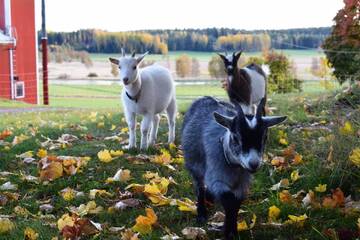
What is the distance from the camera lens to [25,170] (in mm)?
6109

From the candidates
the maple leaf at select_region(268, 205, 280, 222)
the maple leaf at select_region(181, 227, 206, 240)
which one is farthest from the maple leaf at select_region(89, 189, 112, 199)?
the maple leaf at select_region(268, 205, 280, 222)

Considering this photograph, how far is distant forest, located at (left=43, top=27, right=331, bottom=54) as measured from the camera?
9.21 meters

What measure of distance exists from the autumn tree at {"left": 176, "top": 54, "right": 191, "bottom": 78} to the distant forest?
163 cm

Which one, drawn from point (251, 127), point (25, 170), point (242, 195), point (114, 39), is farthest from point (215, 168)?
point (114, 39)

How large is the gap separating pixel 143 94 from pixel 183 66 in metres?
14.0

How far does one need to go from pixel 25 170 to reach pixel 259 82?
4588mm

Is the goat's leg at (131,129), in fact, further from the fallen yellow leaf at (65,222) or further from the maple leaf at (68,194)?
the fallen yellow leaf at (65,222)

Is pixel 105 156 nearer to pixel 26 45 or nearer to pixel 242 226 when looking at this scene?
pixel 242 226

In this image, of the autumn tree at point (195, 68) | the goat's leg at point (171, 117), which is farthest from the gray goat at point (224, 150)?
the autumn tree at point (195, 68)

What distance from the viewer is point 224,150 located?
3758mm

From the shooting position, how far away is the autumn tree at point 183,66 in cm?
1990

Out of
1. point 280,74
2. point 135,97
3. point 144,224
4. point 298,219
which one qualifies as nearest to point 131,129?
point 135,97

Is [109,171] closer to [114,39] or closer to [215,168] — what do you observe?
[215,168]

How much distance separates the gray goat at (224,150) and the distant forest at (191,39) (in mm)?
2266
